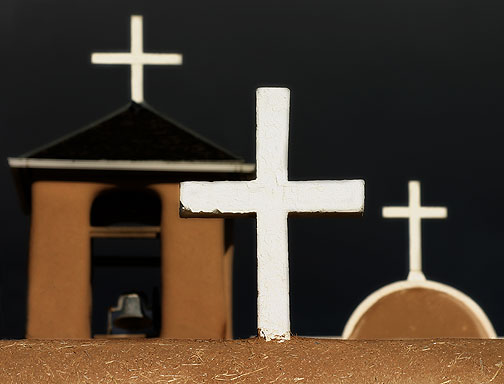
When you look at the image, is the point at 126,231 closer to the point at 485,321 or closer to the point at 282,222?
the point at 485,321

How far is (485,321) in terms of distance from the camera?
16.9 m

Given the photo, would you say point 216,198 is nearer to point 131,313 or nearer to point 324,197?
point 324,197

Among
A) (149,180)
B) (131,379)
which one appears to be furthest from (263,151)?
(149,180)

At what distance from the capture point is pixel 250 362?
7508mm

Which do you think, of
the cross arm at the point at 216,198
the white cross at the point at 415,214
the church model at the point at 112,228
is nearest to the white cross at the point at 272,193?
the cross arm at the point at 216,198

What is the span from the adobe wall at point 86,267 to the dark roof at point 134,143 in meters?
0.38

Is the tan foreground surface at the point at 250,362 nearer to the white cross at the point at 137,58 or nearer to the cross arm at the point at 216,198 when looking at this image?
the cross arm at the point at 216,198

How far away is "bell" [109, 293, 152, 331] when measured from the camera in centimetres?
1551

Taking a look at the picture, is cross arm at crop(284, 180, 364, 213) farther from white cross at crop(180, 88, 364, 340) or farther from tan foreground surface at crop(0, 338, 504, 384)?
tan foreground surface at crop(0, 338, 504, 384)

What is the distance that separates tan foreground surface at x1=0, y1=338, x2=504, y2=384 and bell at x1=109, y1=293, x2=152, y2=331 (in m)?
7.70

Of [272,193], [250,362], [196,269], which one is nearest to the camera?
[250,362]

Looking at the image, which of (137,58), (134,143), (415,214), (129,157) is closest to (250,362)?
(129,157)

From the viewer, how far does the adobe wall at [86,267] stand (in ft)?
49.5

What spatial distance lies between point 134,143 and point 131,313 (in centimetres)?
205
